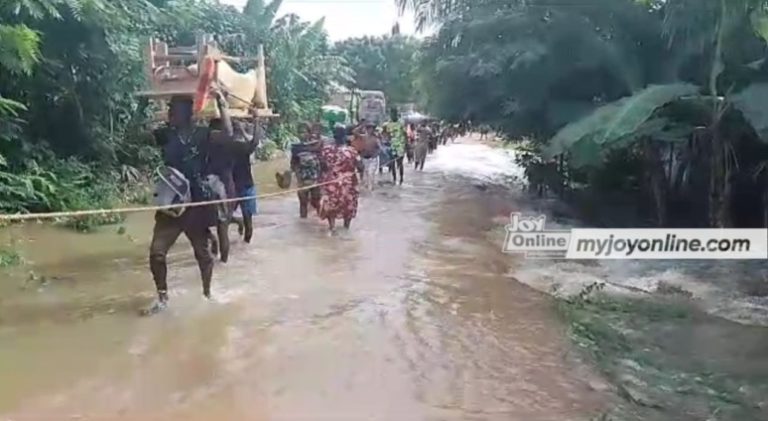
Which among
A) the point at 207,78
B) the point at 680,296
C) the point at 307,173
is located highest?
the point at 207,78

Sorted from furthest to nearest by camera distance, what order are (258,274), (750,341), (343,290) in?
(258,274)
(343,290)
(750,341)

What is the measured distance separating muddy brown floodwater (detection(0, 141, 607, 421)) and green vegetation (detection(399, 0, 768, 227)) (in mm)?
2528

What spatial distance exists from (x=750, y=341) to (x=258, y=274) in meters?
4.67

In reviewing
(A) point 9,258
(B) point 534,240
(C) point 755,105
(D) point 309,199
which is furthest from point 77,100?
(C) point 755,105

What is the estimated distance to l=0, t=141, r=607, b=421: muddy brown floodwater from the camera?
5180 mm

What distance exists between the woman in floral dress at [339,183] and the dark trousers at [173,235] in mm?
4391

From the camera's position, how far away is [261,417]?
4.91 m

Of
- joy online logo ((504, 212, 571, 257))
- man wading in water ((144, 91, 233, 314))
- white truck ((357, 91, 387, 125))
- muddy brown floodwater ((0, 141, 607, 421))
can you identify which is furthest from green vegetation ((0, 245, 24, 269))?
white truck ((357, 91, 387, 125))

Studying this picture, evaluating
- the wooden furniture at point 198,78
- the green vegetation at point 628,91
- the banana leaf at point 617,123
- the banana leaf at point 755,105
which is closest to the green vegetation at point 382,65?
the green vegetation at point 628,91

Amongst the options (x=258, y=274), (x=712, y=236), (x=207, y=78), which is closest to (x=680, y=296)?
(x=712, y=236)

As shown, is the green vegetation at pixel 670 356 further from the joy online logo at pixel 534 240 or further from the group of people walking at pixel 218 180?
the group of people walking at pixel 218 180

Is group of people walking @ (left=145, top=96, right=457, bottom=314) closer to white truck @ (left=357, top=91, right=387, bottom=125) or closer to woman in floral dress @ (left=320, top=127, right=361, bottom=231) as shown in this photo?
woman in floral dress @ (left=320, top=127, right=361, bottom=231)

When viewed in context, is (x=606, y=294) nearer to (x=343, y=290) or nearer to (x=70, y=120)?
(x=343, y=290)

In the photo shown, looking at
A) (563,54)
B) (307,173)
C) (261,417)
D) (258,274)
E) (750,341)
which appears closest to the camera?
(261,417)
